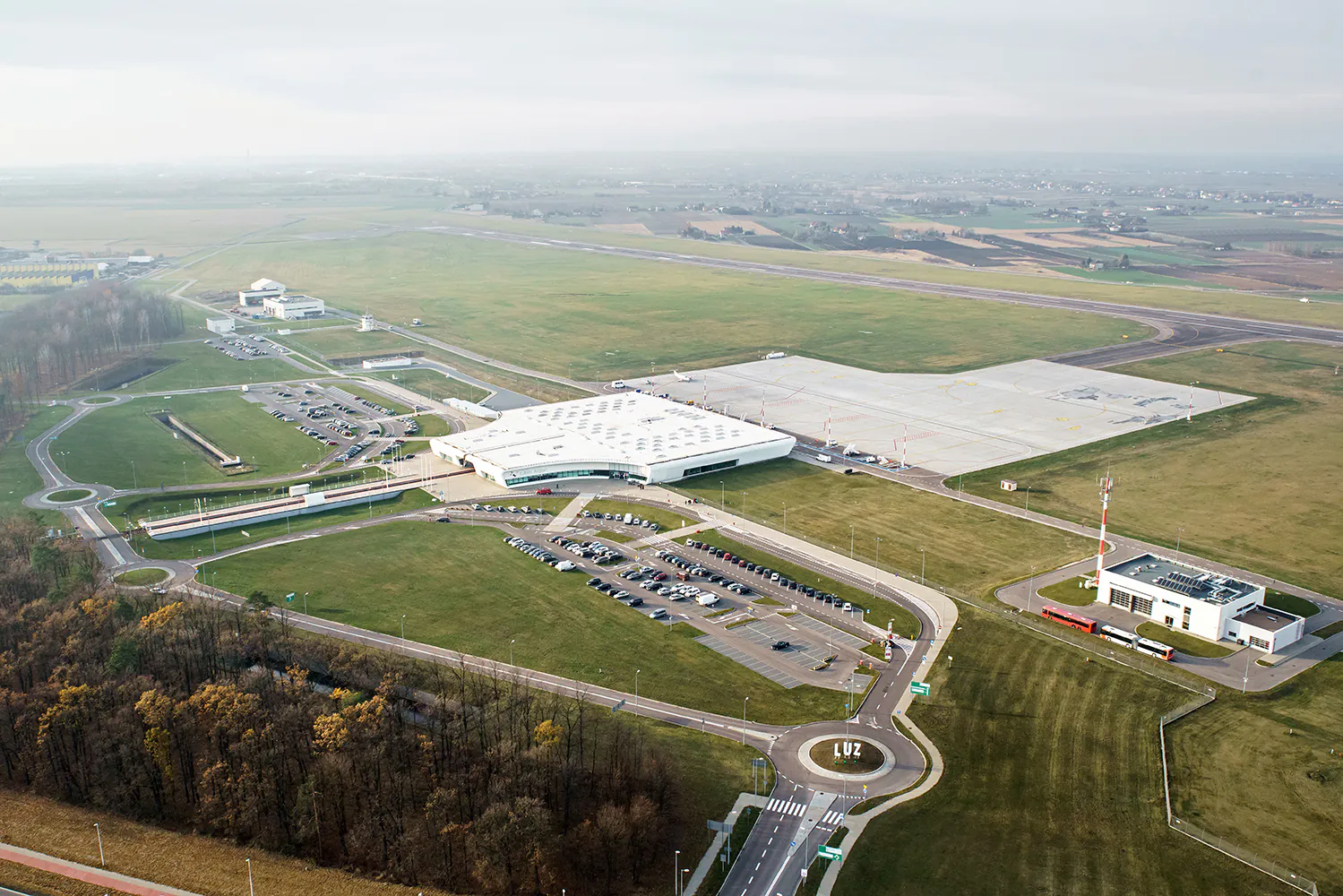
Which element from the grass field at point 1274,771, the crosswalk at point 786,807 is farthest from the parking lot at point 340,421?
the grass field at point 1274,771

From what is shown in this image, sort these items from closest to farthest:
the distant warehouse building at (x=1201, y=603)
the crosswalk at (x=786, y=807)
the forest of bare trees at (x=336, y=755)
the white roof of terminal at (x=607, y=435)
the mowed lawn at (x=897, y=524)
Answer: the forest of bare trees at (x=336, y=755)
the crosswalk at (x=786, y=807)
the distant warehouse building at (x=1201, y=603)
the mowed lawn at (x=897, y=524)
the white roof of terminal at (x=607, y=435)

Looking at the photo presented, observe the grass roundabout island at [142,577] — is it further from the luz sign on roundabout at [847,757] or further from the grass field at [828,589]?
the luz sign on roundabout at [847,757]

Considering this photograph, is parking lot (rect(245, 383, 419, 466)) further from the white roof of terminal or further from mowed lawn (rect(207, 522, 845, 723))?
mowed lawn (rect(207, 522, 845, 723))

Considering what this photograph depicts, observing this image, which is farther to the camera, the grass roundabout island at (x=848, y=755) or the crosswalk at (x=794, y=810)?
the grass roundabout island at (x=848, y=755)

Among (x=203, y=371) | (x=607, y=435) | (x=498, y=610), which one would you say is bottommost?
(x=498, y=610)

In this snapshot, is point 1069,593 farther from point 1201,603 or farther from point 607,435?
point 607,435

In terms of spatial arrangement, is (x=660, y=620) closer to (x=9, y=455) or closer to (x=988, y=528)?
(x=988, y=528)

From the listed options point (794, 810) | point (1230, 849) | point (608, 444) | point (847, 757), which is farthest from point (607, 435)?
point (1230, 849)
